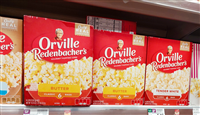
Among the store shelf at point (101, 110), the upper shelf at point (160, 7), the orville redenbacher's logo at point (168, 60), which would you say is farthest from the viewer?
the orville redenbacher's logo at point (168, 60)

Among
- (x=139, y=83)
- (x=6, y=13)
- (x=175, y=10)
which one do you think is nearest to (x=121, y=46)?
(x=139, y=83)

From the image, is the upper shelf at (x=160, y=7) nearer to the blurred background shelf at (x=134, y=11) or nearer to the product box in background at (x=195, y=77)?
the blurred background shelf at (x=134, y=11)

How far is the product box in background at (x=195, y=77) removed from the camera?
893 mm

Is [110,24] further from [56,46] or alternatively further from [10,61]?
[10,61]

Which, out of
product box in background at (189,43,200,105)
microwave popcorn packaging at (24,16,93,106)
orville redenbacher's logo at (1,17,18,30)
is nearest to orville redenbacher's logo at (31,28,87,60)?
microwave popcorn packaging at (24,16,93,106)

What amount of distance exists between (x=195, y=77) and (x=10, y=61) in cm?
105

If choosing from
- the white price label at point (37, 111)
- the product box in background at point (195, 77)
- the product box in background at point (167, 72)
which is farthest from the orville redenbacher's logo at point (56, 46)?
the product box in background at point (195, 77)

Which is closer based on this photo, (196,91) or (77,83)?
(77,83)

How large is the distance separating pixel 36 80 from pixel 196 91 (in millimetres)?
945

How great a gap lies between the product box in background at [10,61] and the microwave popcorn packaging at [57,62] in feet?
0.12

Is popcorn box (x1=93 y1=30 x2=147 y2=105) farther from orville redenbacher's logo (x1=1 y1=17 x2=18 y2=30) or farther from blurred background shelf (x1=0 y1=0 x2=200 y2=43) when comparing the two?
orville redenbacher's logo (x1=1 y1=17 x2=18 y2=30)

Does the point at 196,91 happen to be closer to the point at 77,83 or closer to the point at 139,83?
the point at 139,83

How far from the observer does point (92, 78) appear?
28.7 inches

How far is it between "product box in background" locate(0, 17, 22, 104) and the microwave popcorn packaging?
0.12 ft
